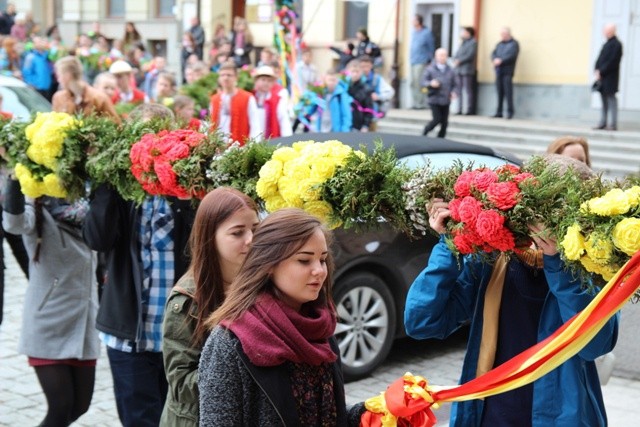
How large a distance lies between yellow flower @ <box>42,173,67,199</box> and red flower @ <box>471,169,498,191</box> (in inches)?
98.3

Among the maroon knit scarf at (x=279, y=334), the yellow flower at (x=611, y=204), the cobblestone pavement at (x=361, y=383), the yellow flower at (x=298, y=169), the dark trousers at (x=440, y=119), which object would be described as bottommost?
the cobblestone pavement at (x=361, y=383)

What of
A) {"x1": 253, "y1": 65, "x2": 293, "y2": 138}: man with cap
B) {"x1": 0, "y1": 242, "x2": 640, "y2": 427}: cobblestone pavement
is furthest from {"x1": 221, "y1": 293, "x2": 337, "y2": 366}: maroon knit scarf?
{"x1": 253, "y1": 65, "x2": 293, "y2": 138}: man with cap

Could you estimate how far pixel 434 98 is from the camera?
716 inches

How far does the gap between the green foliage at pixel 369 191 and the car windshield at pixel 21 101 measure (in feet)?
29.5

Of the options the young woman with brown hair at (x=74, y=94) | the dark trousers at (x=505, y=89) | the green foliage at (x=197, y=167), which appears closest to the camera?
the green foliage at (x=197, y=167)

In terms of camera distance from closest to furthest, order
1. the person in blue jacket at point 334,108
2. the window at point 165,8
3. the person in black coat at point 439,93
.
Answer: the person in blue jacket at point 334,108 → the person in black coat at point 439,93 → the window at point 165,8

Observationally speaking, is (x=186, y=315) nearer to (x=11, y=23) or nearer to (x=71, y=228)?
(x=71, y=228)

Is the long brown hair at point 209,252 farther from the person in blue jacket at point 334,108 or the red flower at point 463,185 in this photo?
the person in blue jacket at point 334,108

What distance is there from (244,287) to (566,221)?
3.19 ft

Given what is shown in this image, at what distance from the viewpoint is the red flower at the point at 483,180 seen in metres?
3.50

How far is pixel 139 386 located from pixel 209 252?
53.2 inches

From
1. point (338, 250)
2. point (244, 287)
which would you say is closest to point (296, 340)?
point (244, 287)

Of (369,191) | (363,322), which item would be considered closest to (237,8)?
(363,322)

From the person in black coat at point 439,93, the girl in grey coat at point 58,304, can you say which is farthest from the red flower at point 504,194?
the person in black coat at point 439,93
